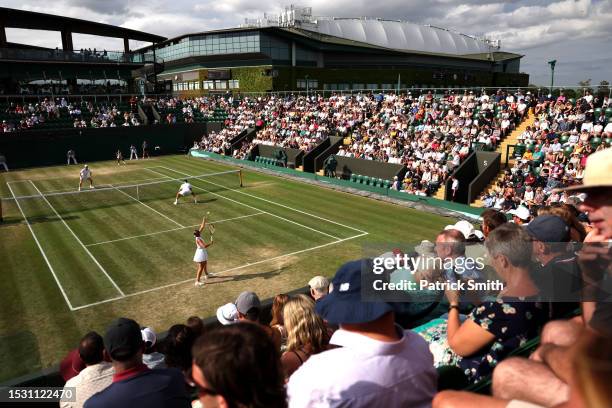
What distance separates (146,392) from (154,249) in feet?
43.6

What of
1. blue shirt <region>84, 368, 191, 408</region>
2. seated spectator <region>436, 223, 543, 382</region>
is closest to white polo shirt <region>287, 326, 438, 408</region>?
seated spectator <region>436, 223, 543, 382</region>

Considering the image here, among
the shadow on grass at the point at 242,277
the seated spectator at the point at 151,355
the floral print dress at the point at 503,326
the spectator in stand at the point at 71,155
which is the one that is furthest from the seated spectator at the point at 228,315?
the spectator in stand at the point at 71,155

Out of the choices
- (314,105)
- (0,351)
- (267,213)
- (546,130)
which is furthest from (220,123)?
(0,351)

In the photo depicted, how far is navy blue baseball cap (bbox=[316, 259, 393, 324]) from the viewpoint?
8.63ft

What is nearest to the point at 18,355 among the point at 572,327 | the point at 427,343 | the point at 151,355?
the point at 151,355

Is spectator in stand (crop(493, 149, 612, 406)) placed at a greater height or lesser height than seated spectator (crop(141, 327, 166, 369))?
greater

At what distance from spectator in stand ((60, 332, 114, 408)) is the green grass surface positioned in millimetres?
4865

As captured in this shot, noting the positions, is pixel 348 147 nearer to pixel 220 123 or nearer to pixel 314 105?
pixel 314 105

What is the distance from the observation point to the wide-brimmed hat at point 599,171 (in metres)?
2.68

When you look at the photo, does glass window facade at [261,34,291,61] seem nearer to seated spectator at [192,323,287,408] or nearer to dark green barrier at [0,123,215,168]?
dark green barrier at [0,123,215,168]

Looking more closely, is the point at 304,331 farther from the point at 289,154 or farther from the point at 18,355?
the point at 289,154

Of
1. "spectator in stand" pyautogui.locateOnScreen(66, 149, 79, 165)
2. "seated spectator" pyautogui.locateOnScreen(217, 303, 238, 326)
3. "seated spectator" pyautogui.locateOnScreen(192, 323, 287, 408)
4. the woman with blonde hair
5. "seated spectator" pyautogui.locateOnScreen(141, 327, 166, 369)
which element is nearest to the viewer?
"seated spectator" pyautogui.locateOnScreen(192, 323, 287, 408)

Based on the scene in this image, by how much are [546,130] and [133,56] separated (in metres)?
49.9

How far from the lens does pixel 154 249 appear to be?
15820 millimetres
